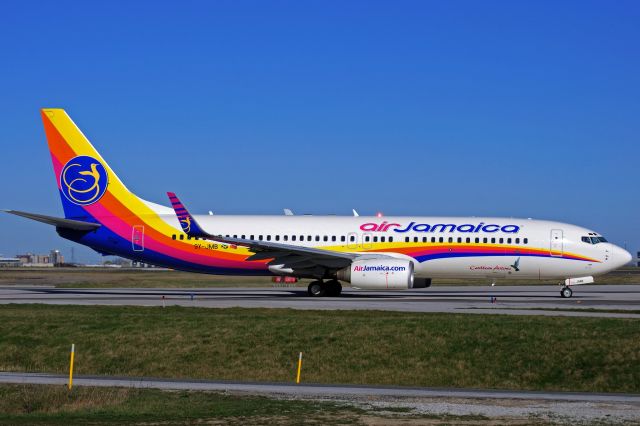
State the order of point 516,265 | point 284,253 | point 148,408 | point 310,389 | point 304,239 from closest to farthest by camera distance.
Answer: point 148,408 < point 310,389 < point 284,253 < point 516,265 < point 304,239

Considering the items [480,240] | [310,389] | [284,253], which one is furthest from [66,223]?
[310,389]

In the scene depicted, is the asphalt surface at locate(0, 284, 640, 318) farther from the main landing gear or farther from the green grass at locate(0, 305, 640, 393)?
the green grass at locate(0, 305, 640, 393)

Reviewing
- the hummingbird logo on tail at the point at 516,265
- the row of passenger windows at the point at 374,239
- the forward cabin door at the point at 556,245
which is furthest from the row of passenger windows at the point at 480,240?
the forward cabin door at the point at 556,245

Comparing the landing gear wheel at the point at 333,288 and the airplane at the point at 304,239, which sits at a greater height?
the airplane at the point at 304,239

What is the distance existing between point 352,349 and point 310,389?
24.9 feet

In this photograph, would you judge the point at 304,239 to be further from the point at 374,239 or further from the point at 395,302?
the point at 395,302

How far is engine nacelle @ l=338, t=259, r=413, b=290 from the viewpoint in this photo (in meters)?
41.7

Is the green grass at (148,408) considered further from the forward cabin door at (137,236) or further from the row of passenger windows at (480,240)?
the row of passenger windows at (480,240)

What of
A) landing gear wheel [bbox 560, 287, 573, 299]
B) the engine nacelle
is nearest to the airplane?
landing gear wheel [bbox 560, 287, 573, 299]

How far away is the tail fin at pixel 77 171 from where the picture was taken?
4662cm

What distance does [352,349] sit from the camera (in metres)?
27.3

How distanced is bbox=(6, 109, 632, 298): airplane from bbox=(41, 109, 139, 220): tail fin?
5cm

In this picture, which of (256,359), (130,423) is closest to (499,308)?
(256,359)

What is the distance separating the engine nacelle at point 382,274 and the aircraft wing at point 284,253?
133 cm
